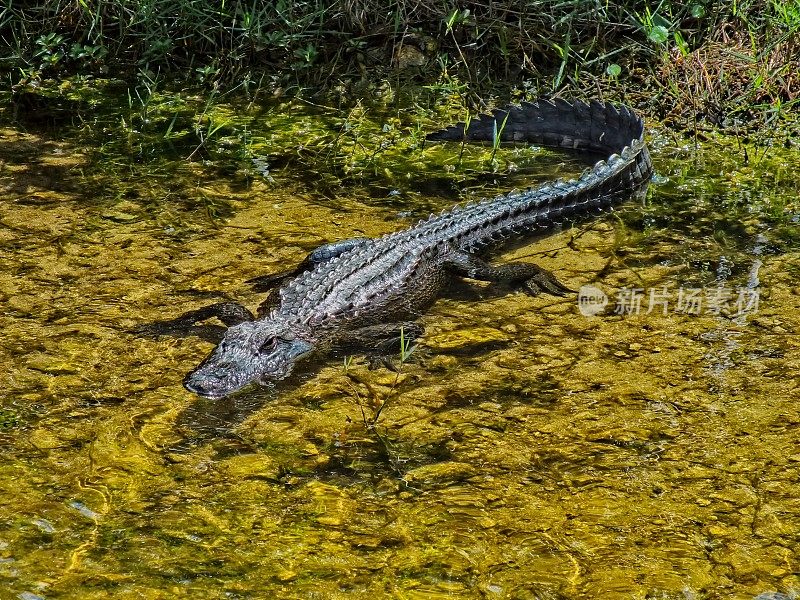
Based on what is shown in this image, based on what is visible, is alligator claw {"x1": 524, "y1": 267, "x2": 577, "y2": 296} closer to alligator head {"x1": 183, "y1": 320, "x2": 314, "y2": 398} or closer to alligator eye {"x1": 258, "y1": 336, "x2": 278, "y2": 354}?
alligator head {"x1": 183, "y1": 320, "x2": 314, "y2": 398}

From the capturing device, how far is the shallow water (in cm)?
276

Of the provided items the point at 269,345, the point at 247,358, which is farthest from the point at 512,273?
the point at 247,358

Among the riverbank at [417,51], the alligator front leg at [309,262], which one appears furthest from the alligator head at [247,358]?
the riverbank at [417,51]

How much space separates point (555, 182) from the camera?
5285mm

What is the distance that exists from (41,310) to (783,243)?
333 cm

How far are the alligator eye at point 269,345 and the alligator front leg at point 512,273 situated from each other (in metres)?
1.10

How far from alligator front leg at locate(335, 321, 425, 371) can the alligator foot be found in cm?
42

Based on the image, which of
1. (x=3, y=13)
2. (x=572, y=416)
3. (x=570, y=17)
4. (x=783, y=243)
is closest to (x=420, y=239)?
(x=572, y=416)

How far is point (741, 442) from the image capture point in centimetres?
332

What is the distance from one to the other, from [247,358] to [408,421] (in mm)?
668

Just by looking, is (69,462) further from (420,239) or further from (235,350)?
(420,239)

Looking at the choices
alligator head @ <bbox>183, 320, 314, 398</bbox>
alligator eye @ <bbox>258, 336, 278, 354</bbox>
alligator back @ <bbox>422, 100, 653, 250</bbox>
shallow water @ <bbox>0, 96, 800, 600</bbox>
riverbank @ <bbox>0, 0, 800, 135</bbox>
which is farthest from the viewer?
riverbank @ <bbox>0, 0, 800, 135</bbox>

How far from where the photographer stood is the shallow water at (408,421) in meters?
2.76

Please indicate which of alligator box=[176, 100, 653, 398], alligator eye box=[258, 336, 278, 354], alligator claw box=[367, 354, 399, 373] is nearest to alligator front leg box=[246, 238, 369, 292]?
alligator box=[176, 100, 653, 398]
